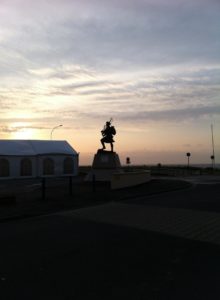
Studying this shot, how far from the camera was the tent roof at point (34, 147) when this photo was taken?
44656 millimetres

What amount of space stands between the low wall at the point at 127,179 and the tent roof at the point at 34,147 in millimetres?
19579

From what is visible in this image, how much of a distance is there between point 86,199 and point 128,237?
918 centimetres

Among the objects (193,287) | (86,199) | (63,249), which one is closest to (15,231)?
(63,249)

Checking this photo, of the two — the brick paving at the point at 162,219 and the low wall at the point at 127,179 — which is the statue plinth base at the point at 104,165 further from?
the brick paving at the point at 162,219

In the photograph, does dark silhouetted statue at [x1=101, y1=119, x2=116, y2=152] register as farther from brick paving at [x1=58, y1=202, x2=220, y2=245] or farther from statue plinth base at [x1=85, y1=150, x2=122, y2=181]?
brick paving at [x1=58, y1=202, x2=220, y2=245]

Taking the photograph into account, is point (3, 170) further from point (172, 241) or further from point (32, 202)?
point (172, 241)

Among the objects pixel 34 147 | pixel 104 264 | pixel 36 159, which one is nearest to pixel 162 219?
pixel 104 264

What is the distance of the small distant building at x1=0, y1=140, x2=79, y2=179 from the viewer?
43781mm

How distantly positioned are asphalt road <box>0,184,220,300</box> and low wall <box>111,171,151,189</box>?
42.8ft

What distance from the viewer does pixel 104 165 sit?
32281 mm

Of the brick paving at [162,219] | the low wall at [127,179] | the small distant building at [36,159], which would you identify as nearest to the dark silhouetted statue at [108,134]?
the low wall at [127,179]

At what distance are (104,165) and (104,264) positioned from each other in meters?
24.6

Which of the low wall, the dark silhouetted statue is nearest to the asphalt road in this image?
the low wall

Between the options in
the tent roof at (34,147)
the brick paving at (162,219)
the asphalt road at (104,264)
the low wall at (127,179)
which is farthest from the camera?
the tent roof at (34,147)
